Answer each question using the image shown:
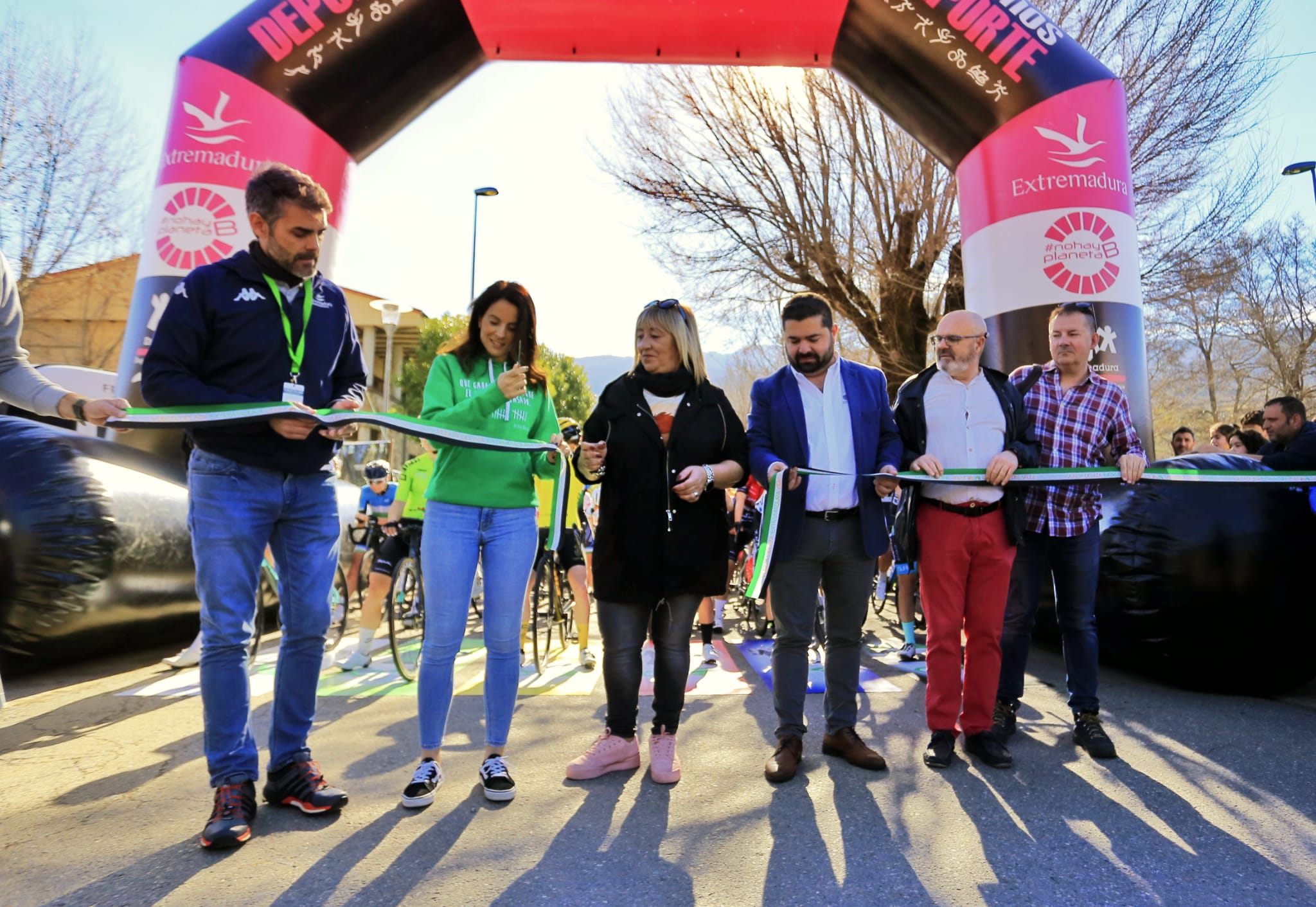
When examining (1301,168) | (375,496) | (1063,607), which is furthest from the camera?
(1301,168)

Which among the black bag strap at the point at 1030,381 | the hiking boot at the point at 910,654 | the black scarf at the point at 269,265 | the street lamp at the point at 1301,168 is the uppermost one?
the street lamp at the point at 1301,168

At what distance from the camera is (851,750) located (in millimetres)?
3713

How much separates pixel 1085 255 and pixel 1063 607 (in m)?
4.10

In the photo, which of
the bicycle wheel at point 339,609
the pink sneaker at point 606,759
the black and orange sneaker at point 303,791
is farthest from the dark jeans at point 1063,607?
the bicycle wheel at point 339,609

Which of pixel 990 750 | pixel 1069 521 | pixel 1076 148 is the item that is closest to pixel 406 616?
pixel 990 750

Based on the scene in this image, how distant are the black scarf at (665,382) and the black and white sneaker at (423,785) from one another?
1840 millimetres

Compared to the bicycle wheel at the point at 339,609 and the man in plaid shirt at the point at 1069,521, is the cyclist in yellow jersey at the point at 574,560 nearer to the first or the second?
the bicycle wheel at the point at 339,609

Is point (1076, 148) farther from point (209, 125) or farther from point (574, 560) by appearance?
point (209, 125)

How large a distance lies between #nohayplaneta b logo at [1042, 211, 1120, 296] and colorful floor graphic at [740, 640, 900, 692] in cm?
375

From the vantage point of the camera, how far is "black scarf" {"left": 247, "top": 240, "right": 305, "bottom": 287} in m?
3.09

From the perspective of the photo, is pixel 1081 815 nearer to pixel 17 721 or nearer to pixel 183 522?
pixel 17 721

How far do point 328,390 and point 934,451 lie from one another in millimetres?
2737

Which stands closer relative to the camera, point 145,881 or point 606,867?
point 145,881

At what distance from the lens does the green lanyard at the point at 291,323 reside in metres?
3.10
